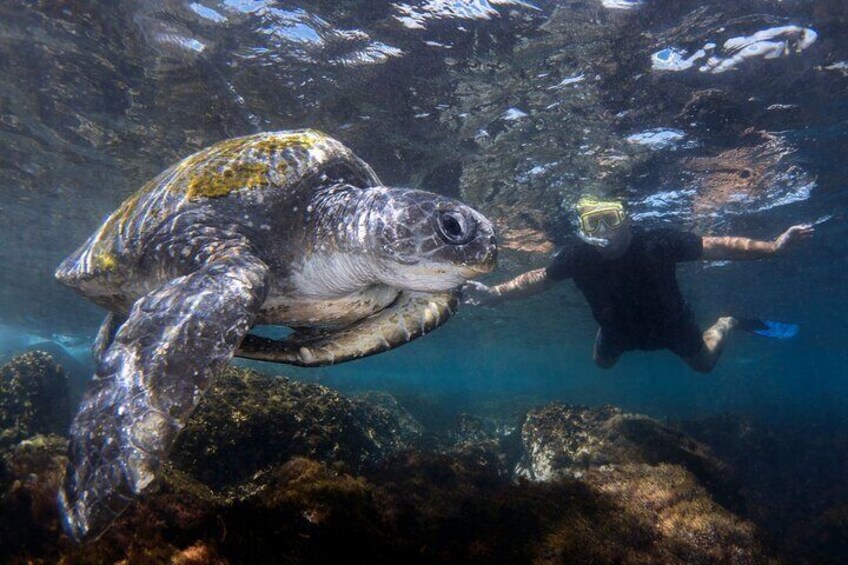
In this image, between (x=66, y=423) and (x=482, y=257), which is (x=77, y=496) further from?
(x=66, y=423)

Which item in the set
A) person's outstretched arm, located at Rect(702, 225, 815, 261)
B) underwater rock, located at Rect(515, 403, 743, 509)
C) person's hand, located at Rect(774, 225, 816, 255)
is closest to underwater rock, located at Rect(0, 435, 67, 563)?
underwater rock, located at Rect(515, 403, 743, 509)

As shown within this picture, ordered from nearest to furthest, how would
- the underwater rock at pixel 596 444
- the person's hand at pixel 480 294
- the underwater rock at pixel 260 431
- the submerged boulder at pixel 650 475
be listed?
the submerged boulder at pixel 650 475 → the underwater rock at pixel 260 431 → the underwater rock at pixel 596 444 → the person's hand at pixel 480 294

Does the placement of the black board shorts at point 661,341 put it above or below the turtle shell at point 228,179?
below

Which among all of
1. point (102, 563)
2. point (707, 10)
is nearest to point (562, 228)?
point (707, 10)

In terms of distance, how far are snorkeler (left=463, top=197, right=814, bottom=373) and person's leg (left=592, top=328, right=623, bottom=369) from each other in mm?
23

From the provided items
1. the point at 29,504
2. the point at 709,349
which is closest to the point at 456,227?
the point at 29,504

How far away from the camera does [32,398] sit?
34.8ft

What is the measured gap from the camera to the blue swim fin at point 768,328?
9992 mm

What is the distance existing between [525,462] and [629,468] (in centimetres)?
395

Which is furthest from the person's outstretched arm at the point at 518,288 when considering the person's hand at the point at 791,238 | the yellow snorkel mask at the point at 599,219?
the person's hand at the point at 791,238

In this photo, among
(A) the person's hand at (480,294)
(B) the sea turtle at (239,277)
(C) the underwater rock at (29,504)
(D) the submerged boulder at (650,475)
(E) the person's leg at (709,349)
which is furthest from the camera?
(E) the person's leg at (709,349)

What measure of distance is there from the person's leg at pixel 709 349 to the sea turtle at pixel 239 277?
27.9ft

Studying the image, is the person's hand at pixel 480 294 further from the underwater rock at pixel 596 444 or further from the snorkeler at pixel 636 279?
the underwater rock at pixel 596 444

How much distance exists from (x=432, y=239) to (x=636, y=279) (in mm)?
7186
